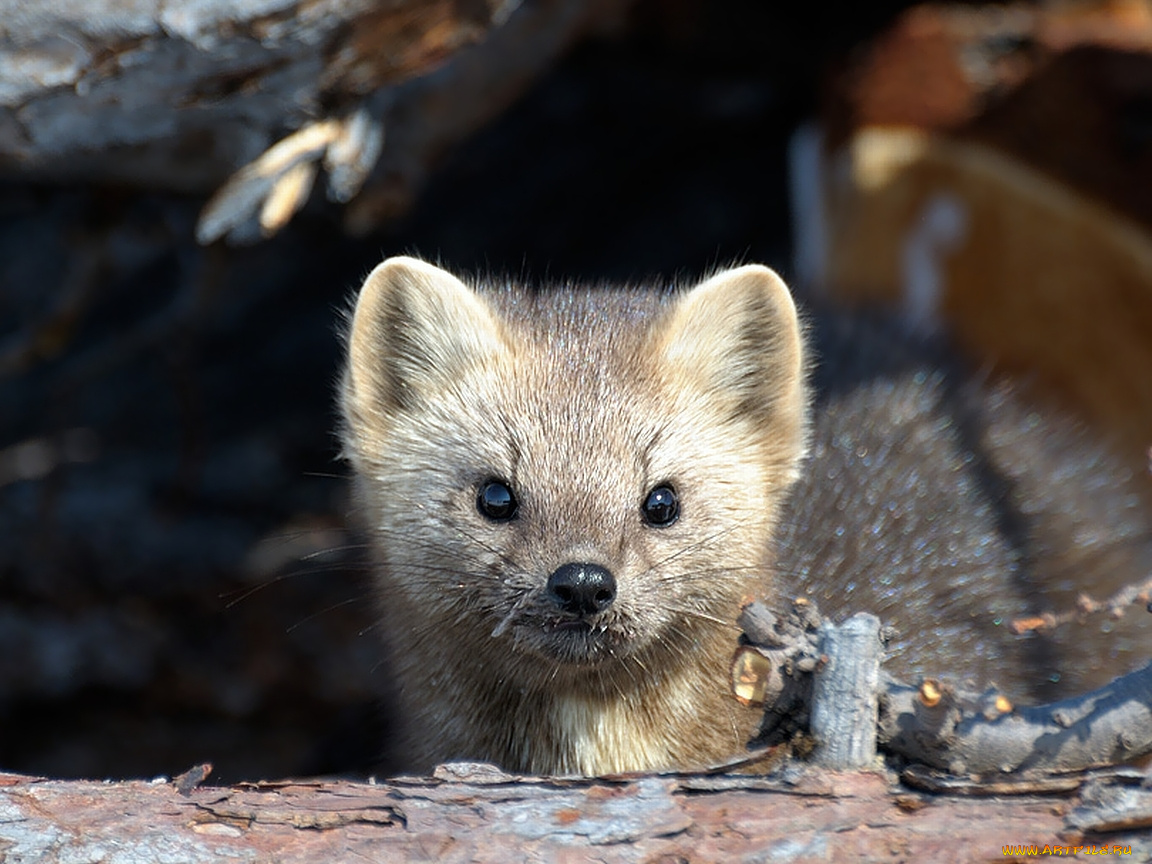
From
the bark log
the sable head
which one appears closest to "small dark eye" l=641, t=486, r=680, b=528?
the sable head

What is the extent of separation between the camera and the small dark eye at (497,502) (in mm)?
3203

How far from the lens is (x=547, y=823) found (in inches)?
90.6

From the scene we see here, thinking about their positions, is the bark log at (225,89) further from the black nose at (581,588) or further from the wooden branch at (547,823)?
the wooden branch at (547,823)

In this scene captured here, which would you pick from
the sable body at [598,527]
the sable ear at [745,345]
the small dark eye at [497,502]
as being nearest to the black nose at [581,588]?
the sable body at [598,527]

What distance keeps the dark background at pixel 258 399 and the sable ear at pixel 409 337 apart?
216 cm

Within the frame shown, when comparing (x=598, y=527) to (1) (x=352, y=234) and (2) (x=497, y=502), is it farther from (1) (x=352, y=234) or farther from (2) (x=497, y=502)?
(1) (x=352, y=234)

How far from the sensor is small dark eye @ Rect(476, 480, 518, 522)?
3203 millimetres

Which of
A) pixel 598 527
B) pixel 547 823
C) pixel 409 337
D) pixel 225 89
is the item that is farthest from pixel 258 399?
pixel 547 823

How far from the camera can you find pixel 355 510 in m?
3.74

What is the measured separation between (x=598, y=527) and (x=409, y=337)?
34.8 inches

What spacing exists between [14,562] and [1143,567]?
508 cm

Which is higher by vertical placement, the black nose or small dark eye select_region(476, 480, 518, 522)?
small dark eye select_region(476, 480, 518, 522)

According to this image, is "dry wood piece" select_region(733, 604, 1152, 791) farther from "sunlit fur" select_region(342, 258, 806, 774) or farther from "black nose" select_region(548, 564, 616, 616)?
"sunlit fur" select_region(342, 258, 806, 774)

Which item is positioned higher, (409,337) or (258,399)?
(258,399)
